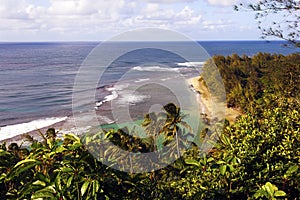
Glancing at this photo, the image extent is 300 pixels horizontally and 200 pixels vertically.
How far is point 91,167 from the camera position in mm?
2590

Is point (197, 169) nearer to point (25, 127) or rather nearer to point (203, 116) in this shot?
point (203, 116)

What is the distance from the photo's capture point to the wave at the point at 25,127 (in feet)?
86.5

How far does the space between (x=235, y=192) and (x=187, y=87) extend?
3911 cm

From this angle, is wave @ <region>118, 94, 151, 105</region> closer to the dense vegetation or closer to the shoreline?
the shoreline

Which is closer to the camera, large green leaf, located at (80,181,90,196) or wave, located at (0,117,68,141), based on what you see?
large green leaf, located at (80,181,90,196)

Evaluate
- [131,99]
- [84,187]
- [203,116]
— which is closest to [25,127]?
[131,99]

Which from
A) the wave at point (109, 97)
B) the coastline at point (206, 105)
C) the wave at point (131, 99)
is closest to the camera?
the coastline at point (206, 105)

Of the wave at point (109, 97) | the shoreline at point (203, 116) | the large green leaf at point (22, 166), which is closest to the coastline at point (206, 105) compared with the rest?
the shoreline at point (203, 116)

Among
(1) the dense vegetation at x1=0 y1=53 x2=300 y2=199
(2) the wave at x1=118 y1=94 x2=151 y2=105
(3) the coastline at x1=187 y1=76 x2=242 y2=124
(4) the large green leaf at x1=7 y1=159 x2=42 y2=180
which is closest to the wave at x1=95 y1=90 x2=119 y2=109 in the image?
(2) the wave at x1=118 y1=94 x2=151 y2=105

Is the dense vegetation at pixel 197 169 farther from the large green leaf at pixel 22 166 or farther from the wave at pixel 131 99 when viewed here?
the wave at pixel 131 99

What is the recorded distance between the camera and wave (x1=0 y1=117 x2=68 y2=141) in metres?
26.4

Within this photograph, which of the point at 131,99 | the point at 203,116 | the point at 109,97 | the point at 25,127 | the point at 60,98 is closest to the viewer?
the point at 203,116

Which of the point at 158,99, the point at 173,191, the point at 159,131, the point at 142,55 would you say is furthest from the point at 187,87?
the point at 142,55

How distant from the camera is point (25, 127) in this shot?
28.5m
